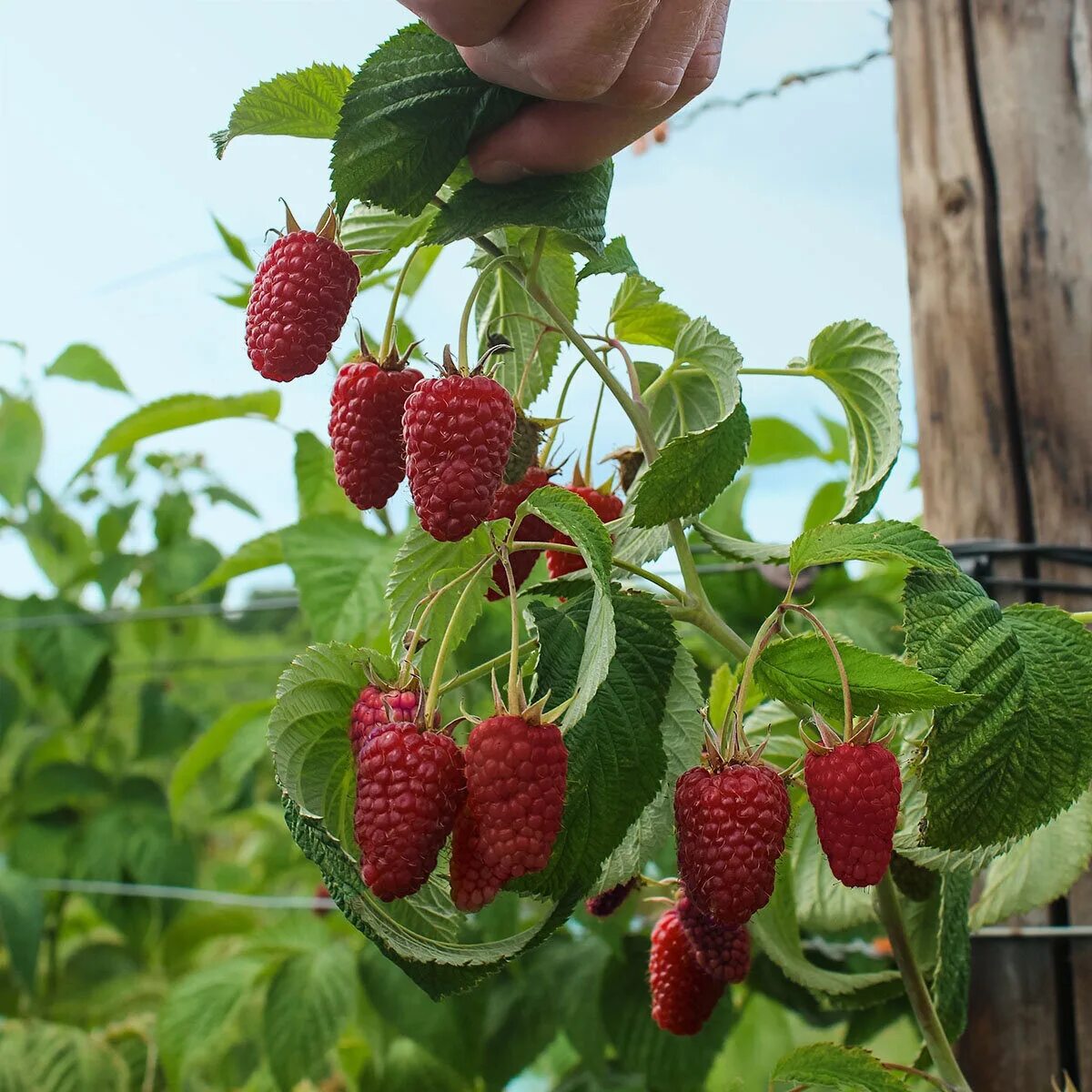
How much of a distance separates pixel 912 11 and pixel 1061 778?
34.6 inches

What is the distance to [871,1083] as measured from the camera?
23.2 inches

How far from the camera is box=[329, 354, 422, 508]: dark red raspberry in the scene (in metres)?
0.57

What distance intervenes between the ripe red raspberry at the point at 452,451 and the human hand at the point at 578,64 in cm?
12

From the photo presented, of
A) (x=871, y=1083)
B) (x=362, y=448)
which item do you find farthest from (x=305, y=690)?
(x=871, y=1083)

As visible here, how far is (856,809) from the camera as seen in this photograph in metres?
0.52

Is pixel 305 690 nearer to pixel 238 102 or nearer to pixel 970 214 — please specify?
pixel 238 102

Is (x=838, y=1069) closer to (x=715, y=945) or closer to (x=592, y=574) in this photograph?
(x=715, y=945)

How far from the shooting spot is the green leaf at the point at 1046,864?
2.61 feet

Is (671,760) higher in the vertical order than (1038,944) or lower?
higher

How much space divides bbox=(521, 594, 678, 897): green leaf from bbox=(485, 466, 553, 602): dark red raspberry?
0.09 m

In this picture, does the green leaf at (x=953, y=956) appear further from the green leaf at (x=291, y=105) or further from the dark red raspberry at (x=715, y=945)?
the green leaf at (x=291, y=105)

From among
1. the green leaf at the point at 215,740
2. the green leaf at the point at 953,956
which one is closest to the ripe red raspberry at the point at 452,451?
the green leaf at the point at 953,956

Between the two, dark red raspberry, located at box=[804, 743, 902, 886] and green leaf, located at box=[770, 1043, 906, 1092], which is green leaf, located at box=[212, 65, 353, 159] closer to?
dark red raspberry, located at box=[804, 743, 902, 886]

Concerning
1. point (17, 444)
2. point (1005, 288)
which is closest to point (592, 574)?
point (1005, 288)
